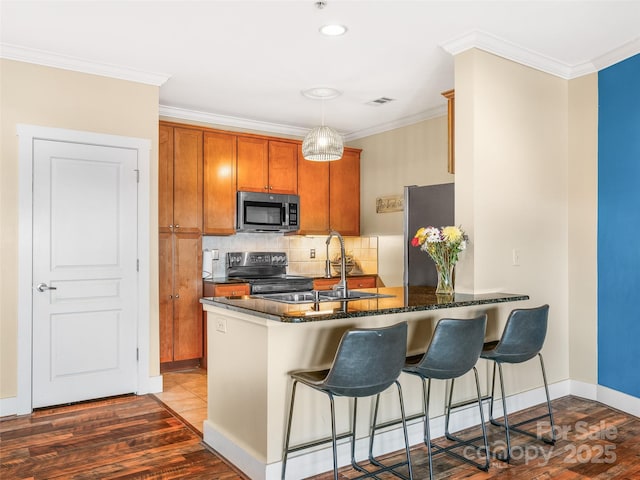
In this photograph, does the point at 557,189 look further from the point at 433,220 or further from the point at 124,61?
the point at 124,61

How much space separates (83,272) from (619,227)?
4.08m

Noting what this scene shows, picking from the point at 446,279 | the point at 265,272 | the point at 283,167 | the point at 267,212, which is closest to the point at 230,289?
the point at 265,272

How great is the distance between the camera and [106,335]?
4016 millimetres

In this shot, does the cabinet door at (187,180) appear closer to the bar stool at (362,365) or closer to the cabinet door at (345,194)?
the cabinet door at (345,194)

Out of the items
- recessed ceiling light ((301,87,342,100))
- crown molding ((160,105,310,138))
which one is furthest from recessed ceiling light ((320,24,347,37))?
crown molding ((160,105,310,138))

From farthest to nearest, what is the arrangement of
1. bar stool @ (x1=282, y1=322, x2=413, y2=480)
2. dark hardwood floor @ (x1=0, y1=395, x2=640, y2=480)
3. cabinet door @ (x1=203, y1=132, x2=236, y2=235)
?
1. cabinet door @ (x1=203, y1=132, x2=236, y2=235)
2. dark hardwood floor @ (x1=0, y1=395, x2=640, y2=480)
3. bar stool @ (x1=282, y1=322, x2=413, y2=480)

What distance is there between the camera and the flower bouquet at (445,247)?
3.39 meters

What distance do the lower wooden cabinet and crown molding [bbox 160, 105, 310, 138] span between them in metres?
1.32

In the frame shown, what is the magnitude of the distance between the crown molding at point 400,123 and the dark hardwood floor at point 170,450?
3077 mm

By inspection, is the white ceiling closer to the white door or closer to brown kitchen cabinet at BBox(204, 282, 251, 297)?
the white door

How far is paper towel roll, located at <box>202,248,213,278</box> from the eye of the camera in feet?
17.8

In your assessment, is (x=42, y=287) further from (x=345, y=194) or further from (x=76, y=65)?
(x=345, y=194)

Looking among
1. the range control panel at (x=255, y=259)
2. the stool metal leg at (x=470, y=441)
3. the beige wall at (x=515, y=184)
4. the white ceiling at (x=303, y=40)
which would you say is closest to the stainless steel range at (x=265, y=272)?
the range control panel at (x=255, y=259)

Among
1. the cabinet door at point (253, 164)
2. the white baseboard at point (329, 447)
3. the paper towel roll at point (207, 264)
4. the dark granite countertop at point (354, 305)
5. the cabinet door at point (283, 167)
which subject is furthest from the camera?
the cabinet door at point (283, 167)
